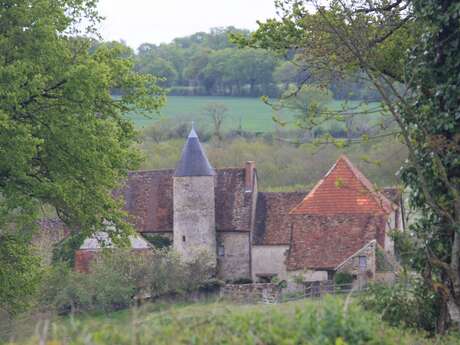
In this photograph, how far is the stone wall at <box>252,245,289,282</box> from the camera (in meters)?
43.5

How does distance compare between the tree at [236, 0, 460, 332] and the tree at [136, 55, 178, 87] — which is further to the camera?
the tree at [136, 55, 178, 87]

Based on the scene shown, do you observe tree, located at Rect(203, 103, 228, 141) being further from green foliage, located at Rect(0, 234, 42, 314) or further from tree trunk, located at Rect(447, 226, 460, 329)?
tree trunk, located at Rect(447, 226, 460, 329)

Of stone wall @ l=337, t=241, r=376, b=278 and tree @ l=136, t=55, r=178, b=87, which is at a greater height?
tree @ l=136, t=55, r=178, b=87

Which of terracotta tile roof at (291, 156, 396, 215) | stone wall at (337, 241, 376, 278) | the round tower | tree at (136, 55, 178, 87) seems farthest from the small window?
tree at (136, 55, 178, 87)

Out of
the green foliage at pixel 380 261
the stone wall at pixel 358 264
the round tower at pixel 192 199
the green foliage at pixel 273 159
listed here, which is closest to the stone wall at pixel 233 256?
the round tower at pixel 192 199

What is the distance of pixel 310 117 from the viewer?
1240cm

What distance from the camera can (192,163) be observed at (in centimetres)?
4334

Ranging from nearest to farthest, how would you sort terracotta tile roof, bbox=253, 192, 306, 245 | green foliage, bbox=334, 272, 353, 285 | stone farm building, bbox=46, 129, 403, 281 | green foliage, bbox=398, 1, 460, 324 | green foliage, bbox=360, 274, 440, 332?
1. green foliage, bbox=360, 274, 440, 332
2. green foliage, bbox=398, 1, 460, 324
3. green foliage, bbox=334, 272, 353, 285
4. stone farm building, bbox=46, 129, 403, 281
5. terracotta tile roof, bbox=253, 192, 306, 245

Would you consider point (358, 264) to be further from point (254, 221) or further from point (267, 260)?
point (254, 221)

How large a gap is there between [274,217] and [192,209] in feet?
13.7

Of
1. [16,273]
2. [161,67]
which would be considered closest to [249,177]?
[16,273]

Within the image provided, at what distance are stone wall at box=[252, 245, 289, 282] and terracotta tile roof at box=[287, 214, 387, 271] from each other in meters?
2.66

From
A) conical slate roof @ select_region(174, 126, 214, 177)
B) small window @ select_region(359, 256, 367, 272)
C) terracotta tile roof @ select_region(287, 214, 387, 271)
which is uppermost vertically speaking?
conical slate roof @ select_region(174, 126, 214, 177)

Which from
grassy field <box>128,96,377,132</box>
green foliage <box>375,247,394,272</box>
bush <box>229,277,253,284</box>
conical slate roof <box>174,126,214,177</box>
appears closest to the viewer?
green foliage <box>375,247,394,272</box>
